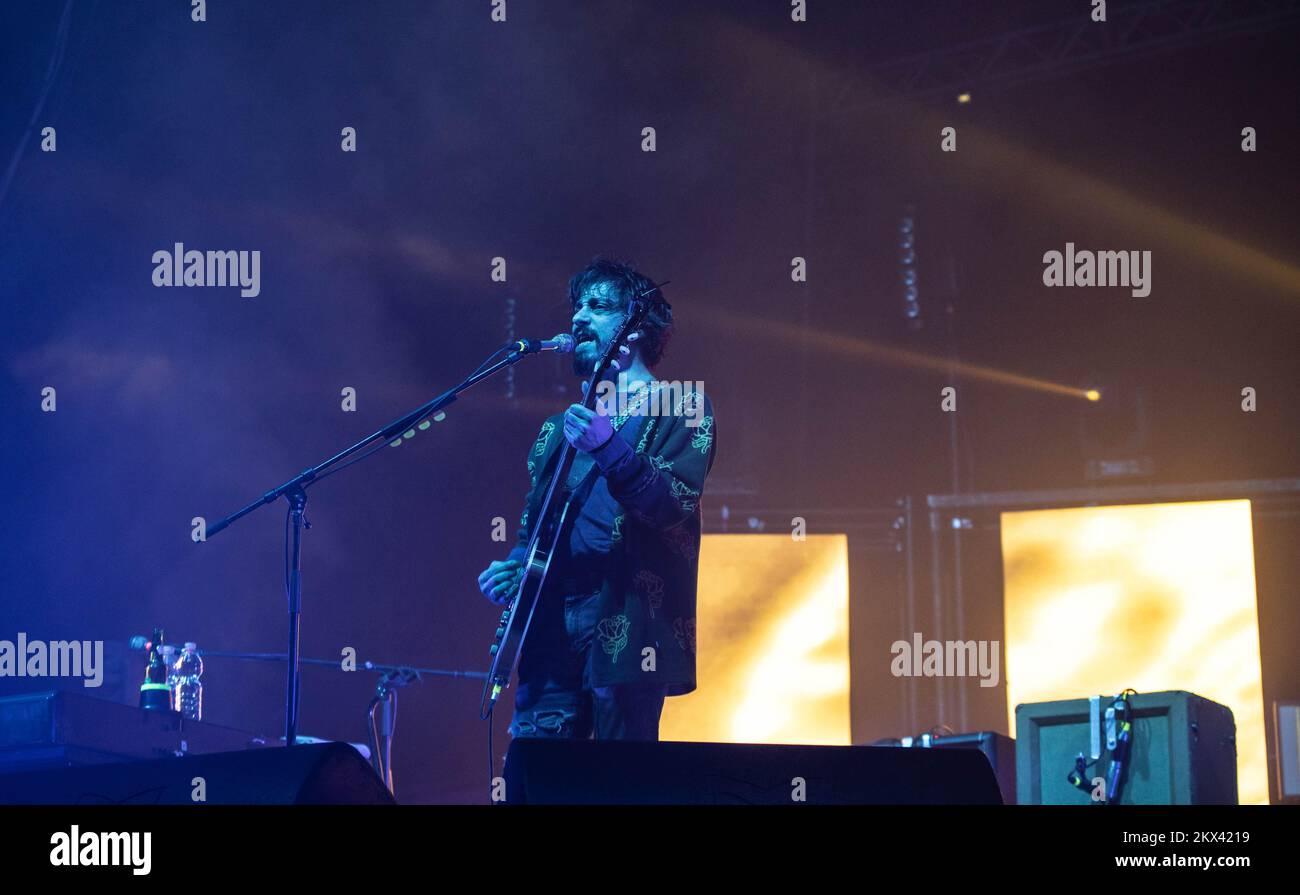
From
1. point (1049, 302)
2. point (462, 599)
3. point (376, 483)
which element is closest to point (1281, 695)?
point (1049, 302)

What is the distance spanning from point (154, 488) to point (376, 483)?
1.06m

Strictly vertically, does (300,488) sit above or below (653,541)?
above

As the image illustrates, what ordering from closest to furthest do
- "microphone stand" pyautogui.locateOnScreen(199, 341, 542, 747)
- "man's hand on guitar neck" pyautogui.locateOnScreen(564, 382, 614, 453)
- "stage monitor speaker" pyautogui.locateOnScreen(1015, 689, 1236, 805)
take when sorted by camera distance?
"man's hand on guitar neck" pyautogui.locateOnScreen(564, 382, 614, 453) → "microphone stand" pyautogui.locateOnScreen(199, 341, 542, 747) → "stage monitor speaker" pyautogui.locateOnScreen(1015, 689, 1236, 805)

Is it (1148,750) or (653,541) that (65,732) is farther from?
(1148,750)

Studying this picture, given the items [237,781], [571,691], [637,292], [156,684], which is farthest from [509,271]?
Answer: [237,781]

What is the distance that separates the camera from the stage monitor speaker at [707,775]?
2047 mm

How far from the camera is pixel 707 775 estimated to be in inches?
82.0

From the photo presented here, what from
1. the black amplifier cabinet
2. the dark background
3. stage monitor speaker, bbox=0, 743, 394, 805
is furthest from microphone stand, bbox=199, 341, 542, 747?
the dark background

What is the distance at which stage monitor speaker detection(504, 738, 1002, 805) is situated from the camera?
205cm

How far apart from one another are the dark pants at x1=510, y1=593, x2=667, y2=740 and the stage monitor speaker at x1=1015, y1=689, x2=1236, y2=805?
171cm

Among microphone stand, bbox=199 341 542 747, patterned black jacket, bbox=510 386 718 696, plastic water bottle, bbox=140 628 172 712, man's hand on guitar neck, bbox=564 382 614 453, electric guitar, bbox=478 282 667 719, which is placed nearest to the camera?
Answer: man's hand on guitar neck, bbox=564 382 614 453

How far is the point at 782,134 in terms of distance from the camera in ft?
25.6

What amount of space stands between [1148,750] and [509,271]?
4094 mm

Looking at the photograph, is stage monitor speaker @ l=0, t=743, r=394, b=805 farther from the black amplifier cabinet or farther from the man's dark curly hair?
the black amplifier cabinet
